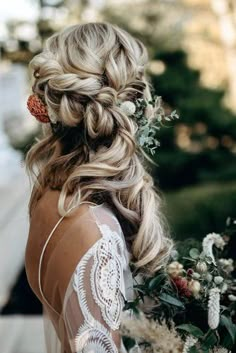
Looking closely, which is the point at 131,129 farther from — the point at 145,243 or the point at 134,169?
the point at 145,243

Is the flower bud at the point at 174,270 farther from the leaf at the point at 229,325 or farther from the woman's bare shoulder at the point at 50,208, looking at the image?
the woman's bare shoulder at the point at 50,208

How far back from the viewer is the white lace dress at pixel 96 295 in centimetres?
176

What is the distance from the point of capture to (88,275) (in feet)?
5.77

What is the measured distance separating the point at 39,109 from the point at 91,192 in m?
0.32

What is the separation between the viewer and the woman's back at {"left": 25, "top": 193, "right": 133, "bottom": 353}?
5.78ft

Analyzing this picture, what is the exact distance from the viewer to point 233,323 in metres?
1.90

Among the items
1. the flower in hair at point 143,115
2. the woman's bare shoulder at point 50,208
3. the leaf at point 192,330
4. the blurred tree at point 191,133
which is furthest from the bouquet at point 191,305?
the blurred tree at point 191,133

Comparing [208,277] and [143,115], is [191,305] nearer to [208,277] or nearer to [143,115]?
[208,277]

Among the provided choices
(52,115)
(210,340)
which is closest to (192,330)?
(210,340)


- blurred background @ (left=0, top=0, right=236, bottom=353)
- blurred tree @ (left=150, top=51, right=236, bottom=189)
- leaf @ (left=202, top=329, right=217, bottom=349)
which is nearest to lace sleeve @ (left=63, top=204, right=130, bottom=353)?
leaf @ (left=202, top=329, right=217, bottom=349)

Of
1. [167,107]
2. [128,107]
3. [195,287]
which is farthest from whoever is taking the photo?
[167,107]

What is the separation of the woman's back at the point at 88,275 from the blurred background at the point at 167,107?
9.06ft

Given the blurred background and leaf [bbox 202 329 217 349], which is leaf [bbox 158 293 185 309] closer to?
leaf [bbox 202 329 217 349]

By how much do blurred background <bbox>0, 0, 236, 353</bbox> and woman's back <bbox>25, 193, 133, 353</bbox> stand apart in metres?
2.76
